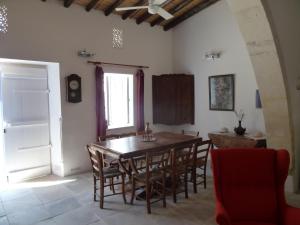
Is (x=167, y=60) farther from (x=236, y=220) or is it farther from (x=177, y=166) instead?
(x=236, y=220)

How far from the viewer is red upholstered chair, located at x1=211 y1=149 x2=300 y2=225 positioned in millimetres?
2227

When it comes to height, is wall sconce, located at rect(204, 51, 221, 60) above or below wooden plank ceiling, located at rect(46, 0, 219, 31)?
below

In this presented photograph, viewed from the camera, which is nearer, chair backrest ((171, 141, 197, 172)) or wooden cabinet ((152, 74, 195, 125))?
chair backrest ((171, 141, 197, 172))

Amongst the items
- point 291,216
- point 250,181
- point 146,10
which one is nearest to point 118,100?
point 146,10

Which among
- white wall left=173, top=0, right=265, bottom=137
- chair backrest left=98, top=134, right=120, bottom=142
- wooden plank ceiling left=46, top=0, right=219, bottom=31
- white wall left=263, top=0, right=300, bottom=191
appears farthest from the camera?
white wall left=173, top=0, right=265, bottom=137

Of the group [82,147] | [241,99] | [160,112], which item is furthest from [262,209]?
[160,112]

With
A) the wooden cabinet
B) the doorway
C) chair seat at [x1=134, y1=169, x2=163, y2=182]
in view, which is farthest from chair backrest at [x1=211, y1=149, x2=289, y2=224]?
the wooden cabinet

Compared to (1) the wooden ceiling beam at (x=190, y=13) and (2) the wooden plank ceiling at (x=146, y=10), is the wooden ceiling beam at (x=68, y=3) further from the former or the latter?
(1) the wooden ceiling beam at (x=190, y=13)

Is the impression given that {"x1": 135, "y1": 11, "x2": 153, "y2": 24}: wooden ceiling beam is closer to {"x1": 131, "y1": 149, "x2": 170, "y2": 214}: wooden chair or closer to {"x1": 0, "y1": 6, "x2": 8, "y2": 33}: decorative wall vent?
{"x1": 0, "y1": 6, "x2": 8, "y2": 33}: decorative wall vent

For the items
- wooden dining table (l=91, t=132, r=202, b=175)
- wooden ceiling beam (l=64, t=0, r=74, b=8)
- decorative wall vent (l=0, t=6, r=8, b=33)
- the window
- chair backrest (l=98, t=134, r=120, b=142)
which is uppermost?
wooden ceiling beam (l=64, t=0, r=74, b=8)

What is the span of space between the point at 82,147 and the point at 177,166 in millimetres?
2303

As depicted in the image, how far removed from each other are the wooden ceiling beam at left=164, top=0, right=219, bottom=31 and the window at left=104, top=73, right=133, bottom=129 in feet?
5.70

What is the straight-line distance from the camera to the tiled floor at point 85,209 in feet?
10.0

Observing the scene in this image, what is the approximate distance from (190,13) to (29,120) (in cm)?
424
